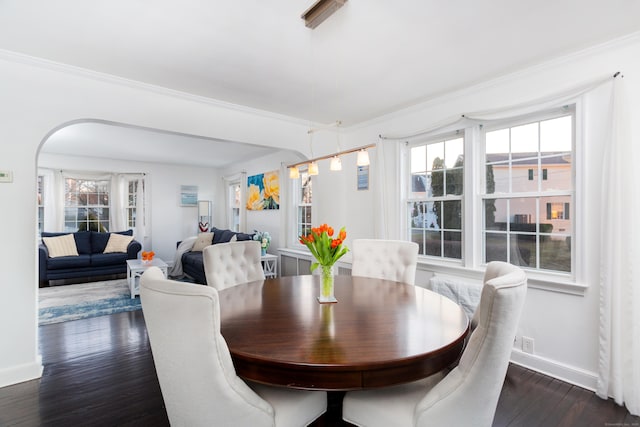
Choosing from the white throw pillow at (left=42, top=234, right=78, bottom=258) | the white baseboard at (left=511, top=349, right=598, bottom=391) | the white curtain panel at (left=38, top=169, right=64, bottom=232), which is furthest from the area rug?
the white baseboard at (left=511, top=349, right=598, bottom=391)

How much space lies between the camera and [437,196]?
3.38m

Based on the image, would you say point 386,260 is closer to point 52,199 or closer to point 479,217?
point 479,217

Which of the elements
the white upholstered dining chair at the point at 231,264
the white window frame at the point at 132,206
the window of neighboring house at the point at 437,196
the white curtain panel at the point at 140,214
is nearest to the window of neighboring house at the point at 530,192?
the window of neighboring house at the point at 437,196

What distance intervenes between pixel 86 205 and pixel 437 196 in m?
6.98

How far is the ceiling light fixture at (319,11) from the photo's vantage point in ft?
5.65

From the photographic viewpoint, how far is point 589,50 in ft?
7.47

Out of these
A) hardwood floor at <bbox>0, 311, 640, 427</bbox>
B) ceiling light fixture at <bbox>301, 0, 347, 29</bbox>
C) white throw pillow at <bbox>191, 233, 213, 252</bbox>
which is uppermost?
ceiling light fixture at <bbox>301, 0, 347, 29</bbox>

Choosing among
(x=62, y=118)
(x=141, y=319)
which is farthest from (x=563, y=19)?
(x=141, y=319)

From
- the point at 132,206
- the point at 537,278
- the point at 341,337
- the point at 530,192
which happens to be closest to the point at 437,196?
the point at 530,192

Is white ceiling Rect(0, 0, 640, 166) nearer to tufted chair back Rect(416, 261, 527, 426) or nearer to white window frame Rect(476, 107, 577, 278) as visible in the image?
white window frame Rect(476, 107, 577, 278)

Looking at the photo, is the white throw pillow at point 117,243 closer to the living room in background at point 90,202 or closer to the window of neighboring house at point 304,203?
the living room in background at point 90,202

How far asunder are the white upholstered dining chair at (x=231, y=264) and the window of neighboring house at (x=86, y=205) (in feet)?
18.0

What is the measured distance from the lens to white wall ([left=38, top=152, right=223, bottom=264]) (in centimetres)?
677

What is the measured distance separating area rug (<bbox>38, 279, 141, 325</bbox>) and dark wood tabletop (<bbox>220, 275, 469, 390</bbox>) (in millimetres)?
3017
